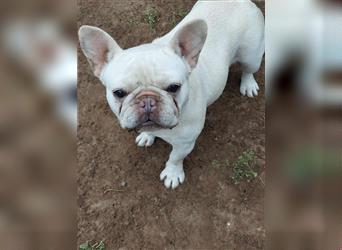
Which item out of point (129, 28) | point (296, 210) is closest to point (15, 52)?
point (296, 210)

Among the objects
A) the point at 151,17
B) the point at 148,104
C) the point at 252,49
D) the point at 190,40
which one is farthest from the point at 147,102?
the point at 151,17

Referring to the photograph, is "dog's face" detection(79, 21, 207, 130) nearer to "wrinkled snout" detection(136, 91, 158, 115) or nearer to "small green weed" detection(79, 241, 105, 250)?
"wrinkled snout" detection(136, 91, 158, 115)

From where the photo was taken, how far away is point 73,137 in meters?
1.28

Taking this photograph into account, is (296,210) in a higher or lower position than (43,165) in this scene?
→ lower

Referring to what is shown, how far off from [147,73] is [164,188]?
133 cm

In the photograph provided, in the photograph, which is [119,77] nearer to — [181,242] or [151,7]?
[181,242]

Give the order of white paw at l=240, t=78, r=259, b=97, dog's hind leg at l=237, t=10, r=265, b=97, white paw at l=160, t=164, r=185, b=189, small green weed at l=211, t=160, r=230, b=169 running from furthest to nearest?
white paw at l=240, t=78, r=259, b=97 → small green weed at l=211, t=160, r=230, b=169 → white paw at l=160, t=164, r=185, b=189 → dog's hind leg at l=237, t=10, r=265, b=97

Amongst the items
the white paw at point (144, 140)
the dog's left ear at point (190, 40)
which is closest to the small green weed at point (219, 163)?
the white paw at point (144, 140)

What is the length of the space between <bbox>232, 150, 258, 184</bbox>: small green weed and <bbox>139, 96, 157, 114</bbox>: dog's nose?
1.35 metres

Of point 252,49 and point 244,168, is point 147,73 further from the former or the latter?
point 244,168

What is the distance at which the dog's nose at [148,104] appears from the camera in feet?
6.90

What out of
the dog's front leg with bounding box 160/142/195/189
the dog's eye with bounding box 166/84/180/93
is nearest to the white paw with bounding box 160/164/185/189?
the dog's front leg with bounding box 160/142/195/189

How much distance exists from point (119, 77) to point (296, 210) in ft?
3.98

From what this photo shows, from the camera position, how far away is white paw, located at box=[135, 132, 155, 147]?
331 centimetres
